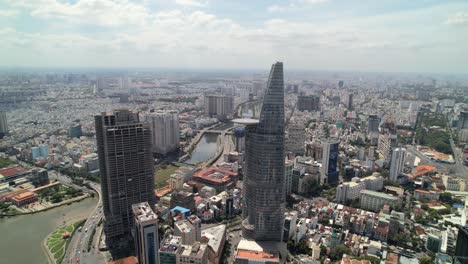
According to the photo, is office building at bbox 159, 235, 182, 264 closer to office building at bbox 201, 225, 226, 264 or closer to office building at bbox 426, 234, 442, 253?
office building at bbox 201, 225, 226, 264

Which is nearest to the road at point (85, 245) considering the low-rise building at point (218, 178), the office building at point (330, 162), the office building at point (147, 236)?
the office building at point (147, 236)

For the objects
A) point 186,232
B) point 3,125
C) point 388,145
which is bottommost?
point 186,232

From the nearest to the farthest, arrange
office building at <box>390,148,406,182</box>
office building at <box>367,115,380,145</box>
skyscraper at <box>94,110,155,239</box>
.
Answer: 1. skyscraper at <box>94,110,155,239</box>
2. office building at <box>390,148,406,182</box>
3. office building at <box>367,115,380,145</box>

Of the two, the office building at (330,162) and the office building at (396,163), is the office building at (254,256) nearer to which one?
the office building at (330,162)

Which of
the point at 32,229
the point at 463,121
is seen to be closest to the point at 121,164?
the point at 32,229

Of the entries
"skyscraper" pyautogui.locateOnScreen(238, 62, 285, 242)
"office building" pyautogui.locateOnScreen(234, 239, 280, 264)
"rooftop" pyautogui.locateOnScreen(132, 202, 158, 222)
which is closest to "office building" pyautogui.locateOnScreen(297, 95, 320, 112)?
"skyscraper" pyautogui.locateOnScreen(238, 62, 285, 242)

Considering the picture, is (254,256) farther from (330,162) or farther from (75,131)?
(75,131)
